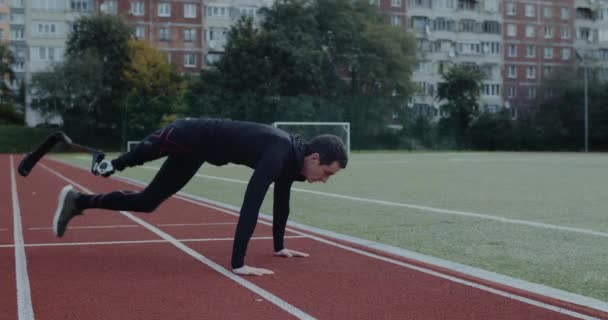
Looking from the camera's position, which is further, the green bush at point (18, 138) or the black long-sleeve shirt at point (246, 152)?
the green bush at point (18, 138)

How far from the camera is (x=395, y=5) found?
81625mm

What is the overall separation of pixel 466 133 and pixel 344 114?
1193 cm

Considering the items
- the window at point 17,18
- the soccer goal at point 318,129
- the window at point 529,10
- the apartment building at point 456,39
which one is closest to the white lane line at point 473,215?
the soccer goal at point 318,129

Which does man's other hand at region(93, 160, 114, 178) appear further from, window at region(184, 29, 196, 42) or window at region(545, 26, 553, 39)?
window at region(545, 26, 553, 39)

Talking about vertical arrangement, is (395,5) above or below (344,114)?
above

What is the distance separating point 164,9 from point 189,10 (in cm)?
241

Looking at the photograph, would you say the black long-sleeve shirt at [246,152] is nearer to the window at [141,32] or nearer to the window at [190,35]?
the window at [141,32]

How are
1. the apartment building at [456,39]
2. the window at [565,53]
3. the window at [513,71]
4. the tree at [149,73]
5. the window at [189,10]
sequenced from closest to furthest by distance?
1. the tree at [149,73]
2. the window at [189,10]
3. the apartment building at [456,39]
4. the window at [513,71]
5. the window at [565,53]

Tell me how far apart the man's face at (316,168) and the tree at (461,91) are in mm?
65012

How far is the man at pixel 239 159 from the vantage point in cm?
587

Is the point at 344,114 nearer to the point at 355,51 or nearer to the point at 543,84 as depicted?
the point at 355,51

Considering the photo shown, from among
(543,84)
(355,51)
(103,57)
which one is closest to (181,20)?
(103,57)

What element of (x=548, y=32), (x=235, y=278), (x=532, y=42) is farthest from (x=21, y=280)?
(x=548, y=32)

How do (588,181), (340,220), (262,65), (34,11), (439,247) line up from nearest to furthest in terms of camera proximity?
(439,247) → (340,220) → (588,181) → (262,65) → (34,11)
